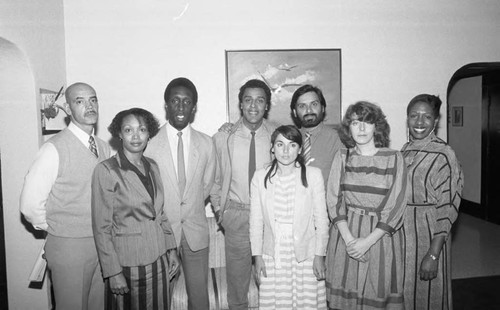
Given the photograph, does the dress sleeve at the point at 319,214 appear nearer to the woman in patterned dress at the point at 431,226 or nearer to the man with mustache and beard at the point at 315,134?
the man with mustache and beard at the point at 315,134

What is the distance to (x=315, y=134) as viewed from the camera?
2994 mm

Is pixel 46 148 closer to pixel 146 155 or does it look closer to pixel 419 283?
pixel 146 155

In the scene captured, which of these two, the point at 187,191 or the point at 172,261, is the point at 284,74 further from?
the point at 172,261

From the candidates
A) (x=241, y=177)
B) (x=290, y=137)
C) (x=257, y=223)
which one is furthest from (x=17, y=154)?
(x=290, y=137)

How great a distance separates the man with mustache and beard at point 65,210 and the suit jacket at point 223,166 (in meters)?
1.00

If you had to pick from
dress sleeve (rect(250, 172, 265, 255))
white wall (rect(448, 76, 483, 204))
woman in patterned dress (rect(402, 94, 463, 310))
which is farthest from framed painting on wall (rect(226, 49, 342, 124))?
white wall (rect(448, 76, 483, 204))

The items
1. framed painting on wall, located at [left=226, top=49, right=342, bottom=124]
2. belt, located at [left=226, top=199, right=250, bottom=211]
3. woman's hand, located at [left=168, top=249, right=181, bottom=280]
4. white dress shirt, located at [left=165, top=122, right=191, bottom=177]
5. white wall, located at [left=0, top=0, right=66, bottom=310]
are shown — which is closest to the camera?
woman's hand, located at [left=168, top=249, right=181, bottom=280]

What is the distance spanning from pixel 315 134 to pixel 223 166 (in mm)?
783

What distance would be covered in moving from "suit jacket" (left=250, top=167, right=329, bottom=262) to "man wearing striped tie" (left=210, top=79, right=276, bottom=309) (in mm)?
358

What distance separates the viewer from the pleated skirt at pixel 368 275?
234cm

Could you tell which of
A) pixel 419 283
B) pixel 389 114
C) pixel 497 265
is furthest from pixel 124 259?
pixel 497 265

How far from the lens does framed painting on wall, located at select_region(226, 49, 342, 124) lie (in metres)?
4.27

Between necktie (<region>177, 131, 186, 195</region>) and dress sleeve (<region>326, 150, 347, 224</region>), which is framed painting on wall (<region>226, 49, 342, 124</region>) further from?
dress sleeve (<region>326, 150, 347, 224</region>)

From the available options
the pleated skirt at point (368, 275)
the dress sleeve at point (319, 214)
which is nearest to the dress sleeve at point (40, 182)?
the dress sleeve at point (319, 214)
